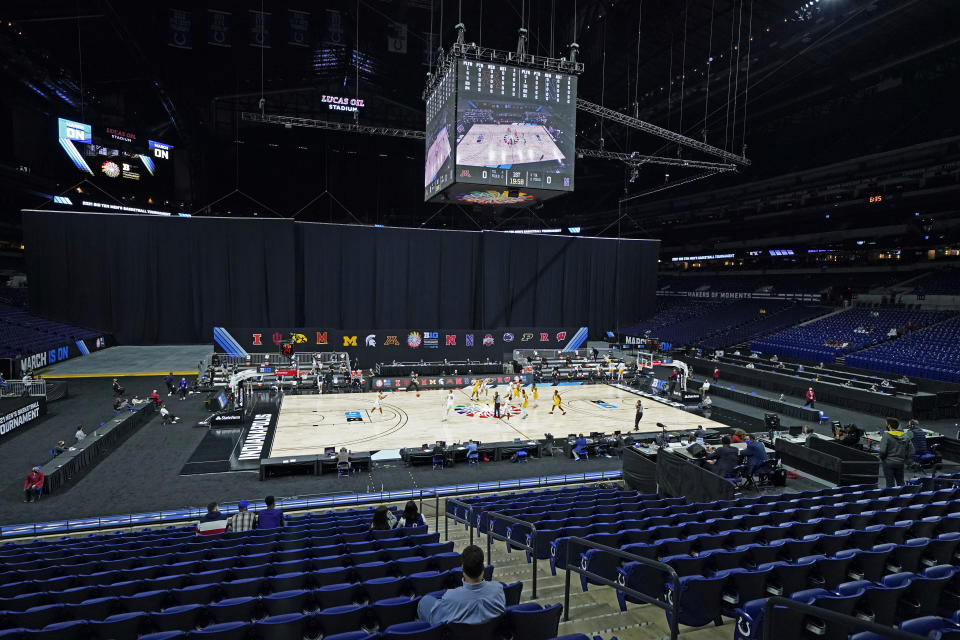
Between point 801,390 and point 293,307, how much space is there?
3303 centimetres

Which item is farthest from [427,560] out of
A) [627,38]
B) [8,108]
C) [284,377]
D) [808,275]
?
[808,275]

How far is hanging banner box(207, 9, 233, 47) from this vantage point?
87.4 ft

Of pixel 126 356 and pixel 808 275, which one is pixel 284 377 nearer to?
pixel 126 356

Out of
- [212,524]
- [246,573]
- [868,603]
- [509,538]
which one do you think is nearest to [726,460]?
[509,538]

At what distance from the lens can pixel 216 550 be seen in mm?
6902

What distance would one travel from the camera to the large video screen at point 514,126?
711 inches

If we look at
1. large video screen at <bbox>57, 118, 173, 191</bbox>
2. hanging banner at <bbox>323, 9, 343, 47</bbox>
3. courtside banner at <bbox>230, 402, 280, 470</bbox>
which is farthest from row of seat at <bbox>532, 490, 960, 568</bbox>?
large video screen at <bbox>57, 118, 173, 191</bbox>

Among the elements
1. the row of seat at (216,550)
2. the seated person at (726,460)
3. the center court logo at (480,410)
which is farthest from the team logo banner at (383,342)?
the row of seat at (216,550)

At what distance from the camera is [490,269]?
137ft

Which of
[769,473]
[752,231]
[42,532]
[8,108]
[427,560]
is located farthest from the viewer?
[752,231]

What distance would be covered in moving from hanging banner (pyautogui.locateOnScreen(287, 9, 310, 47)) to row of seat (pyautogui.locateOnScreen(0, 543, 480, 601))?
1136 inches

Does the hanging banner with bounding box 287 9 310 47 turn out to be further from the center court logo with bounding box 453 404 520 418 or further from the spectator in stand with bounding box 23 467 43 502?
the spectator in stand with bounding box 23 467 43 502

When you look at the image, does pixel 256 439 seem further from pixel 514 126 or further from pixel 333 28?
pixel 333 28

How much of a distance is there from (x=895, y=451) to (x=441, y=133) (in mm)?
16906
